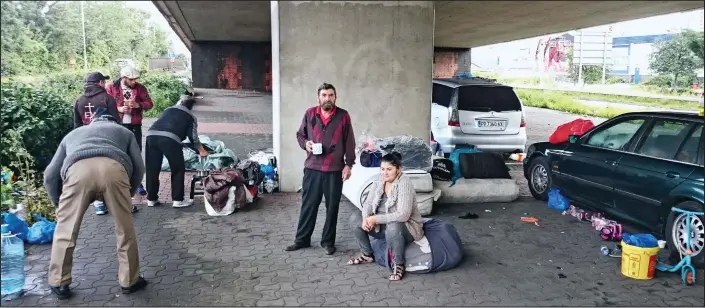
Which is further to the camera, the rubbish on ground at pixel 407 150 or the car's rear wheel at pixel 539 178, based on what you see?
the car's rear wheel at pixel 539 178

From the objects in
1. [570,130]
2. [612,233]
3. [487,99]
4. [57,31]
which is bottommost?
[612,233]

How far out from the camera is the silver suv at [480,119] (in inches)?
424

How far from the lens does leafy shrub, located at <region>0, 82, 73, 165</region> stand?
776 cm

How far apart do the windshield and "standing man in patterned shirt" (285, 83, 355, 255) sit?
568 centimetres

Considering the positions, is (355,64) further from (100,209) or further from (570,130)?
(100,209)

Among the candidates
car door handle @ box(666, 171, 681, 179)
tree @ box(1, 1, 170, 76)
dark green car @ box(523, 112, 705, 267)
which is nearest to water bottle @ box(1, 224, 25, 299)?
tree @ box(1, 1, 170, 76)

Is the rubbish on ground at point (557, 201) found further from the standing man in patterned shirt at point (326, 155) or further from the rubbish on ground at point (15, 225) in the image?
the rubbish on ground at point (15, 225)

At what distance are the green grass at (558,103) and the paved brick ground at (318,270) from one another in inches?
619

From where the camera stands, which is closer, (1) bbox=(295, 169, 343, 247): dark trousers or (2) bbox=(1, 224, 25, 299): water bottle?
(2) bbox=(1, 224, 25, 299): water bottle

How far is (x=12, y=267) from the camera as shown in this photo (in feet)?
15.0

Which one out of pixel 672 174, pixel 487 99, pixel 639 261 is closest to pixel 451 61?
pixel 487 99

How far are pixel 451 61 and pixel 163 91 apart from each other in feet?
55.3

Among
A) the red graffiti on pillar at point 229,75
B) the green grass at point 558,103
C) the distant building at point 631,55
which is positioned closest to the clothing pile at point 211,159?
Result: the distant building at point 631,55

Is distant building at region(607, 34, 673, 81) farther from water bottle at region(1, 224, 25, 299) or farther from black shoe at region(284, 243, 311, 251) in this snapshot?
water bottle at region(1, 224, 25, 299)
